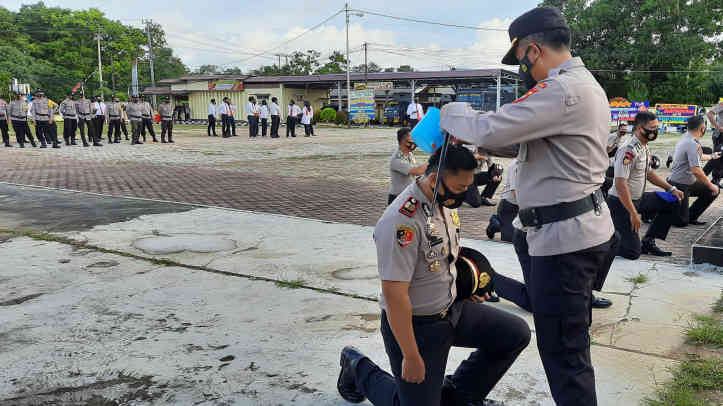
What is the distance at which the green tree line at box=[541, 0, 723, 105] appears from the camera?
3850cm

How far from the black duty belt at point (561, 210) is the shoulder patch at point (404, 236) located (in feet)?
2.04

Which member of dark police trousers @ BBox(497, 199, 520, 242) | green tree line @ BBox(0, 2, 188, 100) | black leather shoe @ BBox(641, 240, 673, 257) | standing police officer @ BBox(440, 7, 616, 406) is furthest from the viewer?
green tree line @ BBox(0, 2, 188, 100)

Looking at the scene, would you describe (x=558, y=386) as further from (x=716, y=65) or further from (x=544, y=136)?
(x=716, y=65)

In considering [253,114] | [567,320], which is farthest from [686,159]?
[253,114]

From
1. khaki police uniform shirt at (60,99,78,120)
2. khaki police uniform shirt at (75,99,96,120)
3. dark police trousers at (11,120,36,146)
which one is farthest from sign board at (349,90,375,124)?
dark police trousers at (11,120,36,146)

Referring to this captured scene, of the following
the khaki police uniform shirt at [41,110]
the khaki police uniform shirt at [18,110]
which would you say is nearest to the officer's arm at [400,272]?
the khaki police uniform shirt at [41,110]

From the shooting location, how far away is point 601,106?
2332 mm

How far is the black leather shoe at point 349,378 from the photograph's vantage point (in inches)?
109

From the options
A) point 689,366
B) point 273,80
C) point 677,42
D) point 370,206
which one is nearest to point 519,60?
point 689,366

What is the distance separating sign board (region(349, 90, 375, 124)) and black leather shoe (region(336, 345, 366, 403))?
106 ft

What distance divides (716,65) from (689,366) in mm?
45152

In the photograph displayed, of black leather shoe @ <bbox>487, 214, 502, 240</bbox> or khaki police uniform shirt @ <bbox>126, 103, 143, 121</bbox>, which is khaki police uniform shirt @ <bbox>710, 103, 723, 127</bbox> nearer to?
black leather shoe @ <bbox>487, 214, 502, 240</bbox>

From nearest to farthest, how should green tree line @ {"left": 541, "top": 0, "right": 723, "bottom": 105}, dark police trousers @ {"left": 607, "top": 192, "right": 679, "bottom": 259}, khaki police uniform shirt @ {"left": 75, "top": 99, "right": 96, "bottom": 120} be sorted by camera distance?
dark police trousers @ {"left": 607, "top": 192, "right": 679, "bottom": 259}, khaki police uniform shirt @ {"left": 75, "top": 99, "right": 96, "bottom": 120}, green tree line @ {"left": 541, "top": 0, "right": 723, "bottom": 105}

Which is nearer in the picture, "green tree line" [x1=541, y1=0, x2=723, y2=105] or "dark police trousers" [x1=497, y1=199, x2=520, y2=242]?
"dark police trousers" [x1=497, y1=199, x2=520, y2=242]
